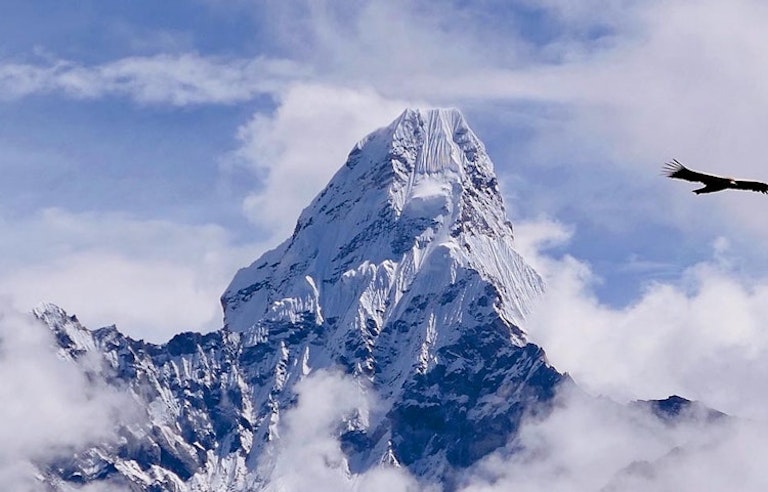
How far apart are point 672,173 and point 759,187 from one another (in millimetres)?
3375

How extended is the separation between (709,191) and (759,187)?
224cm

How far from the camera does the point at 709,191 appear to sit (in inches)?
2813

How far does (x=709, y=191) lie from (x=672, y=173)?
1652 millimetres

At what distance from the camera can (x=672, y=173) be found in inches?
2800

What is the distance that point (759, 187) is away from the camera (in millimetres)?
69875
